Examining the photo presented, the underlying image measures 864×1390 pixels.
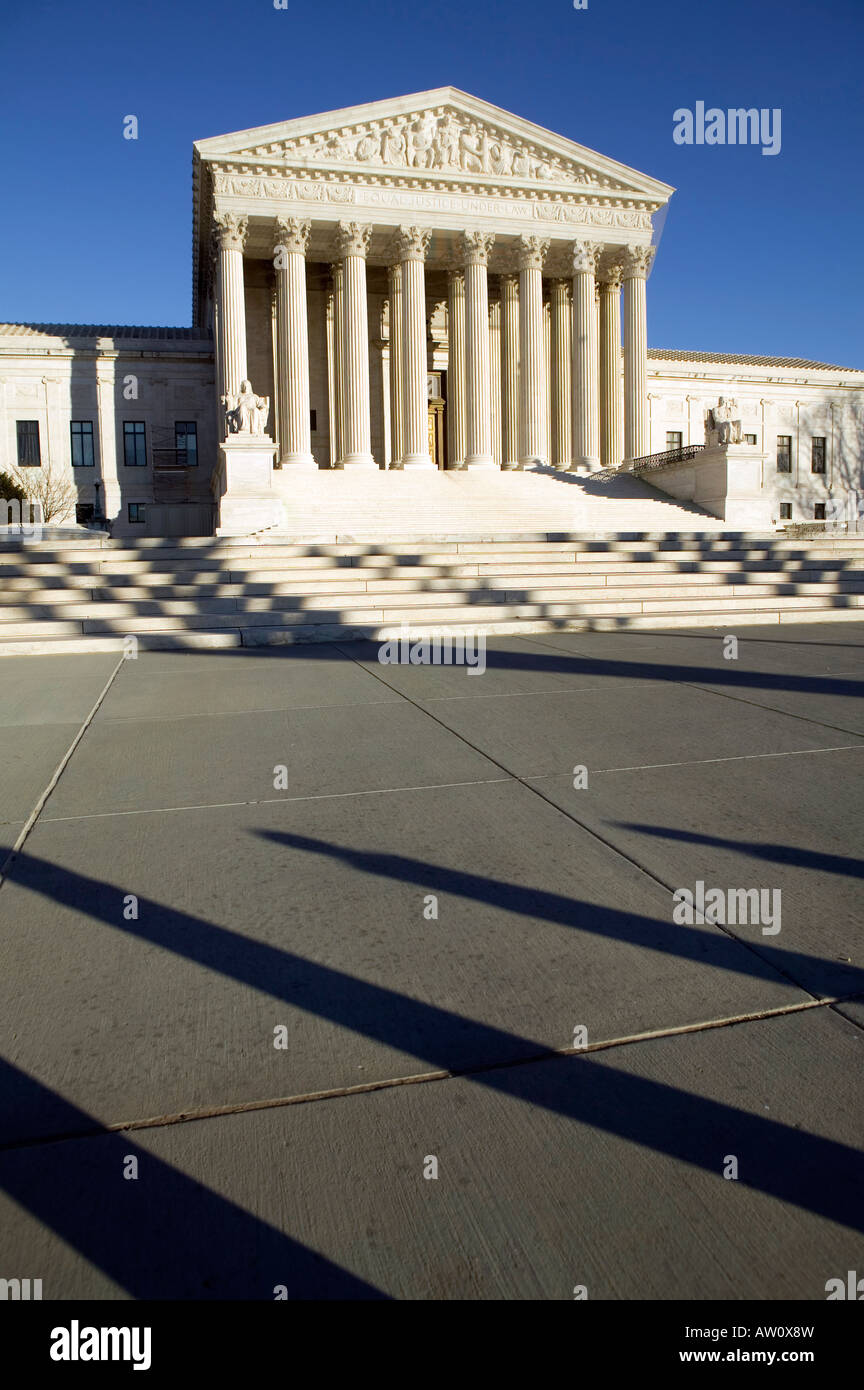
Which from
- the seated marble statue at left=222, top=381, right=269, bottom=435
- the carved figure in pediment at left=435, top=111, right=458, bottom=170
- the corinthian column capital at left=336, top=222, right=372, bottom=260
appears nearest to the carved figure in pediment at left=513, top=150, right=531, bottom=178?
the carved figure in pediment at left=435, top=111, right=458, bottom=170

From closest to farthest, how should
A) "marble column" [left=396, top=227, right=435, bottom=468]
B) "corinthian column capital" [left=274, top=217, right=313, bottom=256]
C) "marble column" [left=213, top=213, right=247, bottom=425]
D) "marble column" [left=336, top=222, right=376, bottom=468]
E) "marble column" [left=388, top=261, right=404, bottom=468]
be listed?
1. "marble column" [left=213, top=213, right=247, bottom=425]
2. "corinthian column capital" [left=274, top=217, right=313, bottom=256]
3. "marble column" [left=336, top=222, right=376, bottom=468]
4. "marble column" [left=396, top=227, right=435, bottom=468]
5. "marble column" [left=388, top=261, right=404, bottom=468]

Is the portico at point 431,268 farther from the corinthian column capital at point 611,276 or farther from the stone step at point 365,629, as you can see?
the stone step at point 365,629

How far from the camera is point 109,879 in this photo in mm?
4312

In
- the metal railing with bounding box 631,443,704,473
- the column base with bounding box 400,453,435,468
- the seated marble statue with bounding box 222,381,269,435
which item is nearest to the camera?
the seated marble statue with bounding box 222,381,269,435

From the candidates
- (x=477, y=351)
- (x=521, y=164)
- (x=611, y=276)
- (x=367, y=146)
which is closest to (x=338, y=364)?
(x=477, y=351)

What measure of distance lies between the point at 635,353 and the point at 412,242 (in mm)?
10765

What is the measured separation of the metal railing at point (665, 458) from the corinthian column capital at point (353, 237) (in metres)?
14.0

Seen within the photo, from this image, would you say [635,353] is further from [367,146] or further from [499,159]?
[367,146]

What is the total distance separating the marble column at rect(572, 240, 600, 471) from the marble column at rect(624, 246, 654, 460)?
1.44m

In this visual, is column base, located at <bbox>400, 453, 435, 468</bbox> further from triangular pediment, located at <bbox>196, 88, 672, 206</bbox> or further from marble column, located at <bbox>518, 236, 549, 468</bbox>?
triangular pediment, located at <bbox>196, 88, 672, 206</bbox>

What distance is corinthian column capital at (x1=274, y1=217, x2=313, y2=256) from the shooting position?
37.0 meters

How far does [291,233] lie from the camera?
37.1 meters

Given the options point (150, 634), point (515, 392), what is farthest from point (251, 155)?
point (150, 634)

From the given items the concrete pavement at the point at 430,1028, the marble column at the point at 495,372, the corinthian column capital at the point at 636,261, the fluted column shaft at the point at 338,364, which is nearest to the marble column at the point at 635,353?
the corinthian column capital at the point at 636,261
